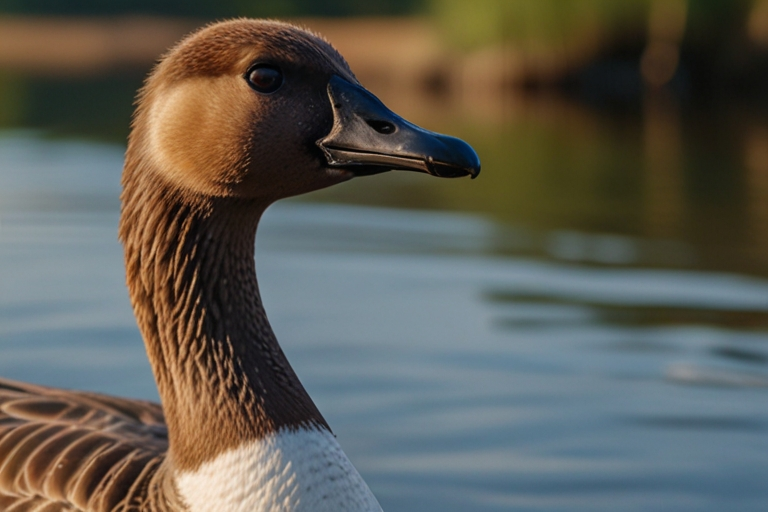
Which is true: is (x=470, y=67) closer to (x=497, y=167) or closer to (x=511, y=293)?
(x=497, y=167)

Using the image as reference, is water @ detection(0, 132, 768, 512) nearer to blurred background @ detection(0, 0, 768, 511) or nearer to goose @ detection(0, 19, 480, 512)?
blurred background @ detection(0, 0, 768, 511)

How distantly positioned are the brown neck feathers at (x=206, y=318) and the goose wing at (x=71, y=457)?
22 cm

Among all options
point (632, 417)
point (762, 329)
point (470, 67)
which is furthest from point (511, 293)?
point (470, 67)

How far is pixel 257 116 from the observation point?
372 cm

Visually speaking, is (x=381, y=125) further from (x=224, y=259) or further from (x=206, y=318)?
(x=206, y=318)

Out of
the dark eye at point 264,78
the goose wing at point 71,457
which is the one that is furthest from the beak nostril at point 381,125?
the goose wing at point 71,457

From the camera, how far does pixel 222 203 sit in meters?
3.82

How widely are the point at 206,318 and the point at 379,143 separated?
86 centimetres

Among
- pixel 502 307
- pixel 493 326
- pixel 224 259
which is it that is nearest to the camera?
pixel 224 259

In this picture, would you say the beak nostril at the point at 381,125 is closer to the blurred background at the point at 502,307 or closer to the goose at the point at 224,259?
the goose at the point at 224,259

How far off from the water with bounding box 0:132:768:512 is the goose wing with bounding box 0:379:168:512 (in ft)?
4.59

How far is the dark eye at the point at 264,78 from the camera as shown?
145 inches

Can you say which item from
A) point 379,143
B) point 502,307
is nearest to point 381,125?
point 379,143

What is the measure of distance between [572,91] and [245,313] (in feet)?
101
